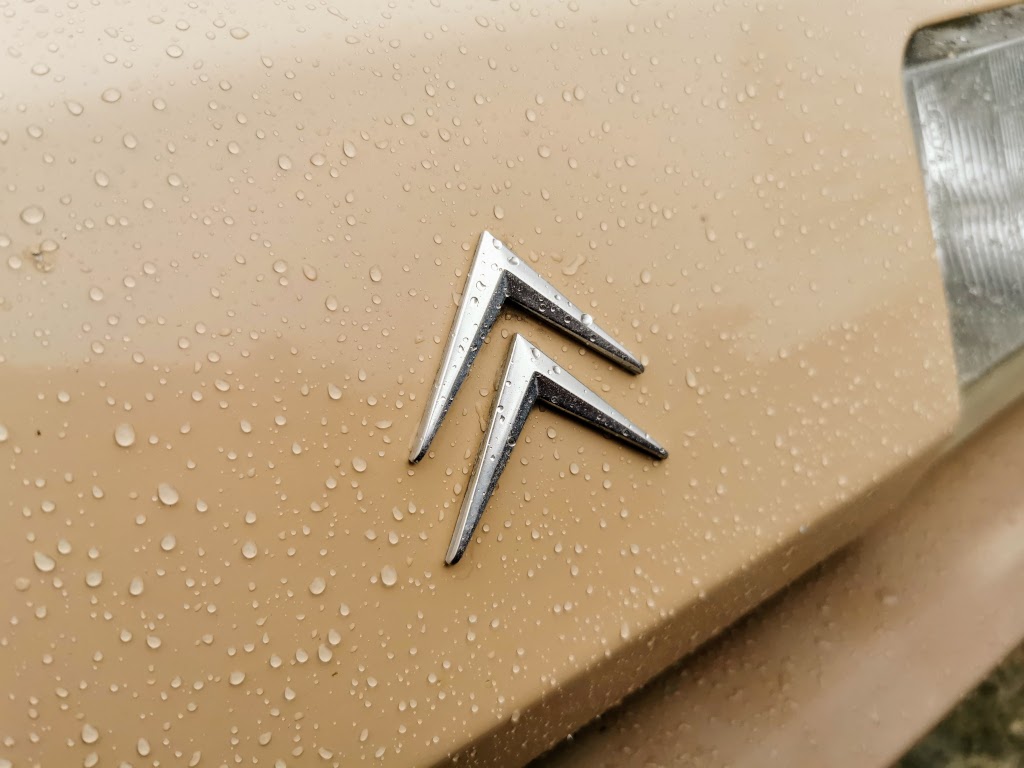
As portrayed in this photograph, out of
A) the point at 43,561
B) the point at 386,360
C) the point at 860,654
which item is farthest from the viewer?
the point at 860,654

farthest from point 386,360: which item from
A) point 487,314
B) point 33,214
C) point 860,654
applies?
point 860,654

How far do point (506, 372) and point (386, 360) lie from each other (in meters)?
0.11

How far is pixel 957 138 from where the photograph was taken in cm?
105

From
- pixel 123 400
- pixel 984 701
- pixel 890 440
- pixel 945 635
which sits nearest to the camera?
pixel 123 400

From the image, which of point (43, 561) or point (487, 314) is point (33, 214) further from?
point (487, 314)

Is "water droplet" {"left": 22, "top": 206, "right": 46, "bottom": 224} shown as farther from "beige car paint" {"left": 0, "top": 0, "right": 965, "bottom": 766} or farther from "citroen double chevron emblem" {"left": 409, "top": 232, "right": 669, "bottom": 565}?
"citroen double chevron emblem" {"left": 409, "top": 232, "right": 669, "bottom": 565}

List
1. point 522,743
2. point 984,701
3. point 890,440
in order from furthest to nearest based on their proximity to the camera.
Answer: point 984,701 < point 890,440 < point 522,743

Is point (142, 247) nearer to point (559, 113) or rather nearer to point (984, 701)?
point (559, 113)

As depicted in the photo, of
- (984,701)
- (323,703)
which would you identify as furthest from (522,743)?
(984,701)

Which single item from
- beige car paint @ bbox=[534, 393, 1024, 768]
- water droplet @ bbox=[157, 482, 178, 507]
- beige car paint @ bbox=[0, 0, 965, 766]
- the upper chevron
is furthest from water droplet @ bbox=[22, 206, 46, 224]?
beige car paint @ bbox=[534, 393, 1024, 768]

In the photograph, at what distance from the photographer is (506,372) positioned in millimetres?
707

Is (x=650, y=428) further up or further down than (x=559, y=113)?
further down

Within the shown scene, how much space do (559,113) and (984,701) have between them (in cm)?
144

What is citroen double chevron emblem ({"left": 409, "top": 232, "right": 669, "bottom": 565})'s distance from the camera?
0.68 m
